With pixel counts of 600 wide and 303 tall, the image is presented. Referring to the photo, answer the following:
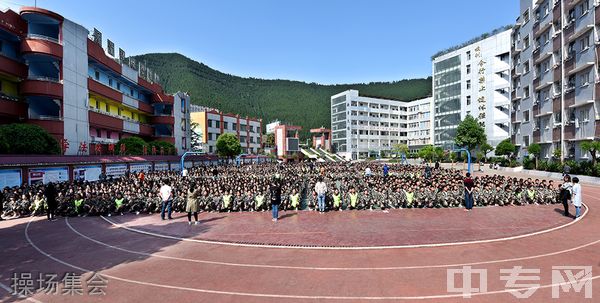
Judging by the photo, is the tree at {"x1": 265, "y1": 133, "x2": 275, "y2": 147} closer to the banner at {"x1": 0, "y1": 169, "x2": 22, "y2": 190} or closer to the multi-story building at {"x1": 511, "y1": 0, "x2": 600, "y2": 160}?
the multi-story building at {"x1": 511, "y1": 0, "x2": 600, "y2": 160}

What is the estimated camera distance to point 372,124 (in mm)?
87000

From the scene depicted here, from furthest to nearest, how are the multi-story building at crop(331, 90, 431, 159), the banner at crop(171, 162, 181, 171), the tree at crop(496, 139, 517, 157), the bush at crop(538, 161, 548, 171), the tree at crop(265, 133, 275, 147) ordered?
the tree at crop(265, 133, 275, 147)
the multi-story building at crop(331, 90, 431, 159)
the tree at crop(496, 139, 517, 157)
the banner at crop(171, 162, 181, 171)
the bush at crop(538, 161, 548, 171)

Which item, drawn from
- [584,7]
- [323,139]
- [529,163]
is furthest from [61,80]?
[323,139]

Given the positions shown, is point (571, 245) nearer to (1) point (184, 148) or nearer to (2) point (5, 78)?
(2) point (5, 78)

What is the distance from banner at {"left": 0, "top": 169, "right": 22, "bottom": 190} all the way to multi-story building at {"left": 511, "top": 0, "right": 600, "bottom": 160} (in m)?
41.6

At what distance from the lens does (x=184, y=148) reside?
5062cm

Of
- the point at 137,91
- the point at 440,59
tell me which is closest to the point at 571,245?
the point at 137,91

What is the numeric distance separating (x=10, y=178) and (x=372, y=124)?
80.6 m

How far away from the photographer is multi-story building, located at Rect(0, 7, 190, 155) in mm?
23625

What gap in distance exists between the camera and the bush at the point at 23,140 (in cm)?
1783

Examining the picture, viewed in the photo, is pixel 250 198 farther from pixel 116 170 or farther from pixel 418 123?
pixel 418 123

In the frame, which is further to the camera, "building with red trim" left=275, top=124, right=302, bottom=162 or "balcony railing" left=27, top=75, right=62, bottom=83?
"building with red trim" left=275, top=124, right=302, bottom=162

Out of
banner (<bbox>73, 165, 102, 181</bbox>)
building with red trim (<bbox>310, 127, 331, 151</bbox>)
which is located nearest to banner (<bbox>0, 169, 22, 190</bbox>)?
banner (<bbox>73, 165, 102, 181</bbox>)

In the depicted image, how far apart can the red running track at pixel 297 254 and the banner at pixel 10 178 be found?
5.24 m
